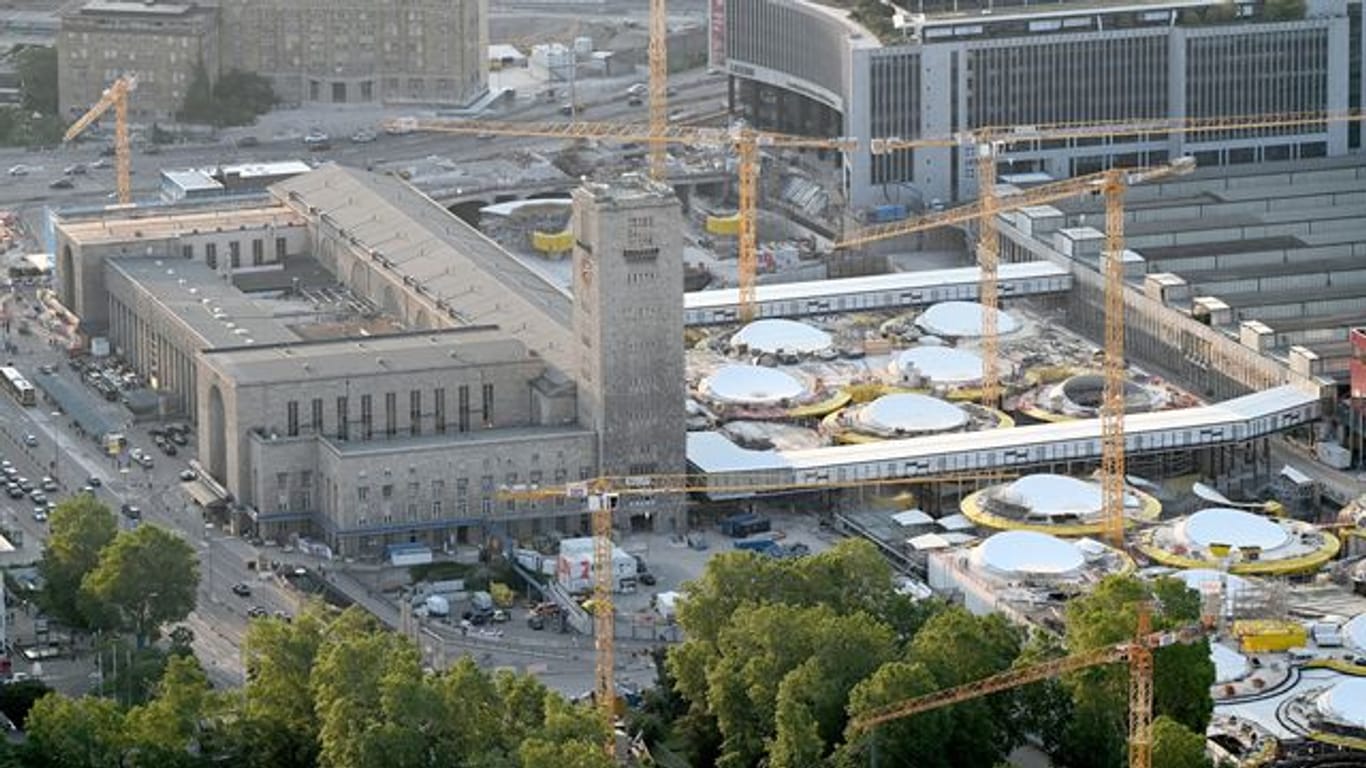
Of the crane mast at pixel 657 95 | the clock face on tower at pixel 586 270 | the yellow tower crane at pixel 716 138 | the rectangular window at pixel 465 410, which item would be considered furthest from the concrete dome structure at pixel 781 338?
the crane mast at pixel 657 95

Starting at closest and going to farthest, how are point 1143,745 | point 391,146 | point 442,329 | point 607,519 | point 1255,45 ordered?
point 1143,745, point 607,519, point 442,329, point 1255,45, point 391,146

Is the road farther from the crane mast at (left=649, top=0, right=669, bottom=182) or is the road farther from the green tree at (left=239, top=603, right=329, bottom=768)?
the green tree at (left=239, top=603, right=329, bottom=768)

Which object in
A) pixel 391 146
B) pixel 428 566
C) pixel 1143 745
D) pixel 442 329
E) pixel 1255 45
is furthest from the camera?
pixel 391 146

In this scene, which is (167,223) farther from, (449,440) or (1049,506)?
(1049,506)

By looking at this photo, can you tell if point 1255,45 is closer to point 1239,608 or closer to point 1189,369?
point 1189,369

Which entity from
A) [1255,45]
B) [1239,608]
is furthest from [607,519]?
[1255,45]

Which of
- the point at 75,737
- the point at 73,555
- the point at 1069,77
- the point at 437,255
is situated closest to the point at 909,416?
the point at 437,255
